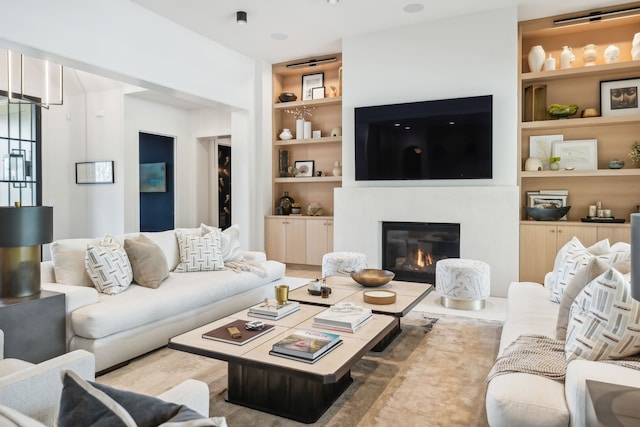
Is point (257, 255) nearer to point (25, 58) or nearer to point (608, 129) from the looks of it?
point (608, 129)

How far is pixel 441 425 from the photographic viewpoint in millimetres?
2031

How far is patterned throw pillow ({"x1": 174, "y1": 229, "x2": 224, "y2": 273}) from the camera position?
12.6ft

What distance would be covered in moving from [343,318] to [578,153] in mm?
3888

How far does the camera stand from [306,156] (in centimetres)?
673

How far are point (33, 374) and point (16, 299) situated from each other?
1392 millimetres

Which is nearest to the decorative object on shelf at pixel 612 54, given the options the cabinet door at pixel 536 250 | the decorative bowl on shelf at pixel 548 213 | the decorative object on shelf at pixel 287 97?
the decorative bowl on shelf at pixel 548 213

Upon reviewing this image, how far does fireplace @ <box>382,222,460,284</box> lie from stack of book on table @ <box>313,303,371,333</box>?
2835mm

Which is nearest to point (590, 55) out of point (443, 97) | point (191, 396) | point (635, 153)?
point (635, 153)

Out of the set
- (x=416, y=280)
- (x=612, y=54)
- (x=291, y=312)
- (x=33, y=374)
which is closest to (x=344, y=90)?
(x=416, y=280)

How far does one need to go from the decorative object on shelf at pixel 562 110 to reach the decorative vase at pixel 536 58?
0.47 meters

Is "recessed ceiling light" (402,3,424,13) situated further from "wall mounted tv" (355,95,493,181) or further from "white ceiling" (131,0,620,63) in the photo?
"wall mounted tv" (355,95,493,181)

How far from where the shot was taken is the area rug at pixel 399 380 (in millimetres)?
2094

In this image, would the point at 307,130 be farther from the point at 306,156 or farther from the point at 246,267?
the point at 246,267

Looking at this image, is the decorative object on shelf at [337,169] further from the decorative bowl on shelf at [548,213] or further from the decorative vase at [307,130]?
the decorative bowl on shelf at [548,213]
